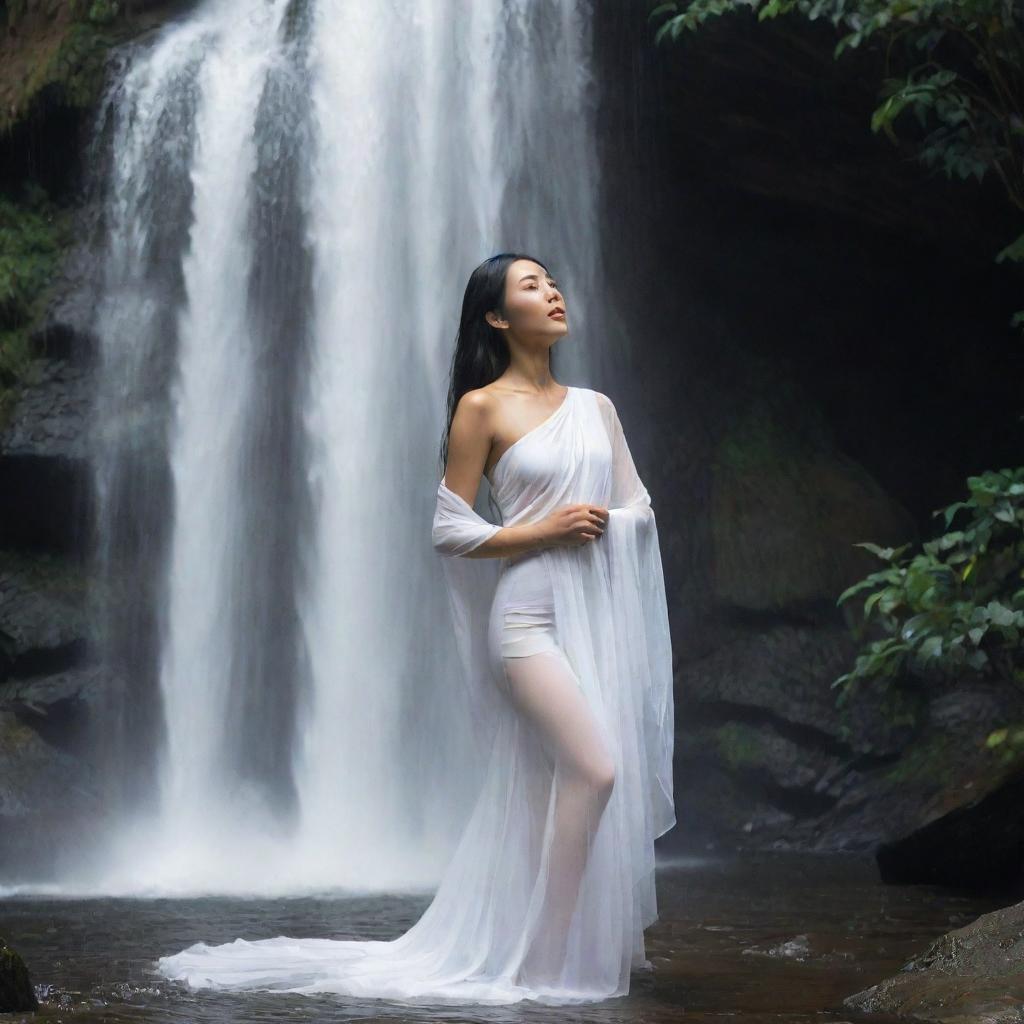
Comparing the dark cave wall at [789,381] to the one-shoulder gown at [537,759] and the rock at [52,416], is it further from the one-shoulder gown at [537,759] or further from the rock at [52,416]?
the one-shoulder gown at [537,759]

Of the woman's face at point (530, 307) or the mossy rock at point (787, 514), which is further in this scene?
the mossy rock at point (787, 514)

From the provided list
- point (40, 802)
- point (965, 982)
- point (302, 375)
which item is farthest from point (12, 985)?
point (302, 375)

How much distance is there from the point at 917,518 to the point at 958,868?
195 inches

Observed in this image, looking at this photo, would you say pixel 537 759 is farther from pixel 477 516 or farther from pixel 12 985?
pixel 12 985

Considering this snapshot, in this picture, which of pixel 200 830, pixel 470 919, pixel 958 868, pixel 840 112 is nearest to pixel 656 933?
pixel 470 919

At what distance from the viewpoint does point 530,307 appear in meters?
4.51

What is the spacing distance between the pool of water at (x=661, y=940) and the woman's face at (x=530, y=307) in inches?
75.0

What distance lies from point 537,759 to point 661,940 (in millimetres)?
1570

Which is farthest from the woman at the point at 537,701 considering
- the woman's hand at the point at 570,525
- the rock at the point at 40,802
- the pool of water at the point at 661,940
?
the rock at the point at 40,802

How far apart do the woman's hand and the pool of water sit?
1256 mm

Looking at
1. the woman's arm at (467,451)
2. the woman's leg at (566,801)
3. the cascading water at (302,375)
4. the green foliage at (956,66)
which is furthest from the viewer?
the cascading water at (302,375)

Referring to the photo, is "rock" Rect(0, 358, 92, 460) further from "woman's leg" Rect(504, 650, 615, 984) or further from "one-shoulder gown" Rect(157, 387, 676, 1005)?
"woman's leg" Rect(504, 650, 615, 984)

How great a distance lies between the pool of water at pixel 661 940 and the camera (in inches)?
154

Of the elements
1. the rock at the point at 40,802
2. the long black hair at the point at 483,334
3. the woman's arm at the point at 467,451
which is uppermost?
the long black hair at the point at 483,334
